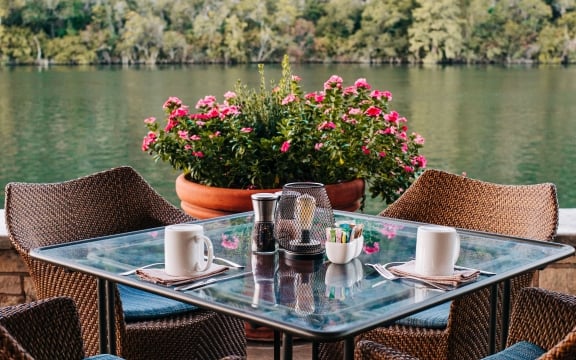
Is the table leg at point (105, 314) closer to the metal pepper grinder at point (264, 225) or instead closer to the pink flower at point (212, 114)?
the metal pepper grinder at point (264, 225)

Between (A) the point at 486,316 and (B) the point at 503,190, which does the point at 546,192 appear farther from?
(A) the point at 486,316

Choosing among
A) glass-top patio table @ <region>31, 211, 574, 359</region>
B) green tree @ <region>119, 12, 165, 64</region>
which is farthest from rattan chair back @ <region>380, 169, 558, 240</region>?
green tree @ <region>119, 12, 165, 64</region>

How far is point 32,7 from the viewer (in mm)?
24000

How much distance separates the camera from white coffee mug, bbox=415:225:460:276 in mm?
1600

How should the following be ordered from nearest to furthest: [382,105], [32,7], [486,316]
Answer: [486,316]
[382,105]
[32,7]

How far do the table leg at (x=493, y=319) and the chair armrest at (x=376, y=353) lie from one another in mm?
561

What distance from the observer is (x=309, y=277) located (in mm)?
1600

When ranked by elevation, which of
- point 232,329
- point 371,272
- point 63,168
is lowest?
point 63,168

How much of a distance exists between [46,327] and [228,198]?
1.44m

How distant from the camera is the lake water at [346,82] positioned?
25359mm

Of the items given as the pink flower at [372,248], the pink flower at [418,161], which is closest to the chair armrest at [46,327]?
the pink flower at [372,248]

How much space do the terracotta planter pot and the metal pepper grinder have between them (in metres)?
1.09

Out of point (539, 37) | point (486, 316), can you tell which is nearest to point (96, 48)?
point (539, 37)

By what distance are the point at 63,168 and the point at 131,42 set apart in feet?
14.9
